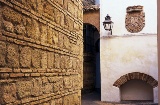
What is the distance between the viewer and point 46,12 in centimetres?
306

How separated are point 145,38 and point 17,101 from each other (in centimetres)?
803

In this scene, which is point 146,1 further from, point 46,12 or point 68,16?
point 46,12

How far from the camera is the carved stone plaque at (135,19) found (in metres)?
9.80

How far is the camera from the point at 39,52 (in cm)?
285

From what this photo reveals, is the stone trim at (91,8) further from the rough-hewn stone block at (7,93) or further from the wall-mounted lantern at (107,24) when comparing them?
the rough-hewn stone block at (7,93)

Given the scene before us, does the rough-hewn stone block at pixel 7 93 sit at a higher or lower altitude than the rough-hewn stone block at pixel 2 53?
lower

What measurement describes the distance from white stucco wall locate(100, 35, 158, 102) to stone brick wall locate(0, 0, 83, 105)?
19.1 feet

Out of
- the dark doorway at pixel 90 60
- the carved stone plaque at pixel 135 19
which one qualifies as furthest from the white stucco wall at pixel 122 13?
the dark doorway at pixel 90 60

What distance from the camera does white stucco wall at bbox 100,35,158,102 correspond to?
31.9 feet

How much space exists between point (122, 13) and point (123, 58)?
A: 1.69 meters

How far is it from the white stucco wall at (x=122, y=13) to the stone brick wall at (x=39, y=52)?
6029 mm

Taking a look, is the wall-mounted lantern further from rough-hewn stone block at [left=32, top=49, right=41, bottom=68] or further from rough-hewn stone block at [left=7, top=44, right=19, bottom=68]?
rough-hewn stone block at [left=7, top=44, right=19, bottom=68]

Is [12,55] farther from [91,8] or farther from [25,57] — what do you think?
[91,8]

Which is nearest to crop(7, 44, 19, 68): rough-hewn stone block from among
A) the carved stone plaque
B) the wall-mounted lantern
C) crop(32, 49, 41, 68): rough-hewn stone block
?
crop(32, 49, 41, 68): rough-hewn stone block
